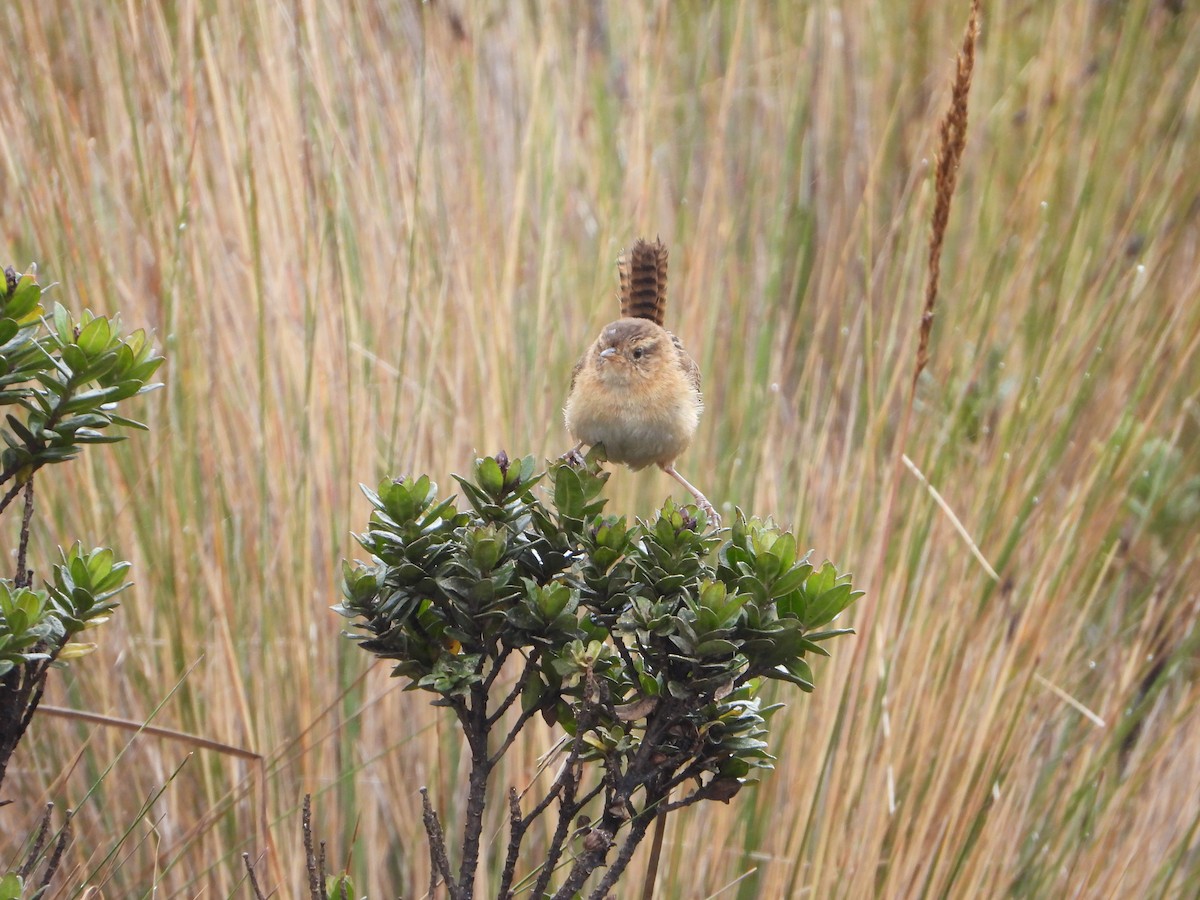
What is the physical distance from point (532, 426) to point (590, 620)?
1.49m

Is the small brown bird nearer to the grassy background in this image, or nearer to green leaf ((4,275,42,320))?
the grassy background

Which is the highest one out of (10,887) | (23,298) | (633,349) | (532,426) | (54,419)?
→ (23,298)

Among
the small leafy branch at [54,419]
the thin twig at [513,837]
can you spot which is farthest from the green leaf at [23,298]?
the thin twig at [513,837]

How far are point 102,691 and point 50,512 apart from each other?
324 millimetres

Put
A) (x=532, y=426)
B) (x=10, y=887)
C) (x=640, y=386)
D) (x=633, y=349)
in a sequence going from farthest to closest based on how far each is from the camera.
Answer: (x=532, y=426) → (x=633, y=349) → (x=640, y=386) → (x=10, y=887)

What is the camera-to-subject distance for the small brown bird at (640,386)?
220cm

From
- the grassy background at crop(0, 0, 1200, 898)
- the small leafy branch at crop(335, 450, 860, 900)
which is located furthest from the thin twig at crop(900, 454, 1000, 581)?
the small leafy branch at crop(335, 450, 860, 900)

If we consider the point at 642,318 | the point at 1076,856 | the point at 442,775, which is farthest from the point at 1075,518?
the point at 442,775

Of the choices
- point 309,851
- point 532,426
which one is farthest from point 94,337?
point 532,426

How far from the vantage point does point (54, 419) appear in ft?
3.86

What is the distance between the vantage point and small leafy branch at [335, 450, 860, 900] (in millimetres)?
1111

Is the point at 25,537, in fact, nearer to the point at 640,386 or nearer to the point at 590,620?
the point at 590,620

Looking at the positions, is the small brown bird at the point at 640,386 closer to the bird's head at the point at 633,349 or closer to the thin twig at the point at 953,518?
the bird's head at the point at 633,349

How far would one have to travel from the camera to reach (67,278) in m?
2.30
